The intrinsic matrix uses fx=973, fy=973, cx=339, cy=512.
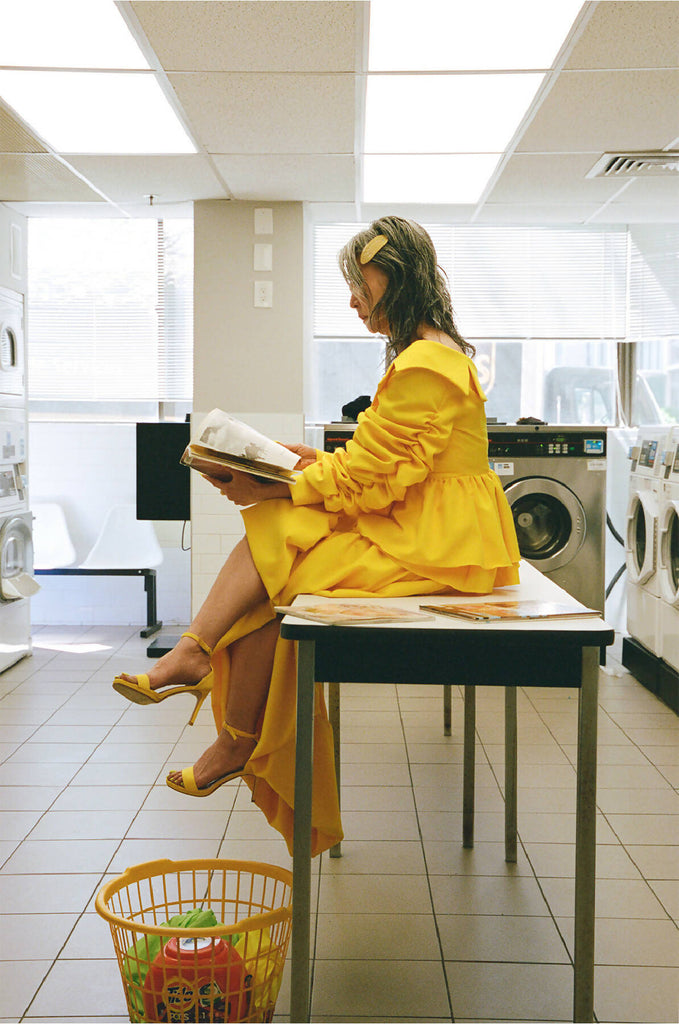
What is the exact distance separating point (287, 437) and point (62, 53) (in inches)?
87.7

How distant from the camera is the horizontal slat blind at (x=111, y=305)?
5492 millimetres

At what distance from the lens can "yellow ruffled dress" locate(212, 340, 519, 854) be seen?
1915mm

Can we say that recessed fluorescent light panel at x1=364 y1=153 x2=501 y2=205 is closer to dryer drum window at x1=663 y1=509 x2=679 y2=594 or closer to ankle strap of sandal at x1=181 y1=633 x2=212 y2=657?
dryer drum window at x1=663 y1=509 x2=679 y2=594

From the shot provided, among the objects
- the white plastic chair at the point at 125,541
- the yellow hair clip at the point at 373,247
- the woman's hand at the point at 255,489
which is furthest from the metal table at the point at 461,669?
the white plastic chair at the point at 125,541

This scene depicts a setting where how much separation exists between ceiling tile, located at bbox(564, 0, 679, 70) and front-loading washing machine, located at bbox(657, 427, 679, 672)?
1592 mm

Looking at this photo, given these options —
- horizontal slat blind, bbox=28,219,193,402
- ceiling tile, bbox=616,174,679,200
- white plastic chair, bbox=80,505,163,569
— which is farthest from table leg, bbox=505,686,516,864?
horizontal slat blind, bbox=28,219,193,402

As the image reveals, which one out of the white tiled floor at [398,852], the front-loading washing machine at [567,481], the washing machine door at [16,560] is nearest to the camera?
the white tiled floor at [398,852]

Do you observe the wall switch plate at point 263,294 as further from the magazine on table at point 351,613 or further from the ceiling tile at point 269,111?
the magazine on table at point 351,613

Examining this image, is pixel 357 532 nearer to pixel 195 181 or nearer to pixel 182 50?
pixel 182 50

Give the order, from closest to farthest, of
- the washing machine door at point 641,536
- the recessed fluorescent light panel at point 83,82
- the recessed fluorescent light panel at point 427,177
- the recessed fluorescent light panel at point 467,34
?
the recessed fluorescent light panel at point 467,34
the recessed fluorescent light panel at point 83,82
the recessed fluorescent light panel at point 427,177
the washing machine door at point 641,536

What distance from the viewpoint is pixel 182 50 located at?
2957mm

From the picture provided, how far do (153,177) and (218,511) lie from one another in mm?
1610

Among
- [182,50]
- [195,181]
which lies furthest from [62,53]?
[195,181]

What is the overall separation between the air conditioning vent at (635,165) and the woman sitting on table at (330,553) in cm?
254
